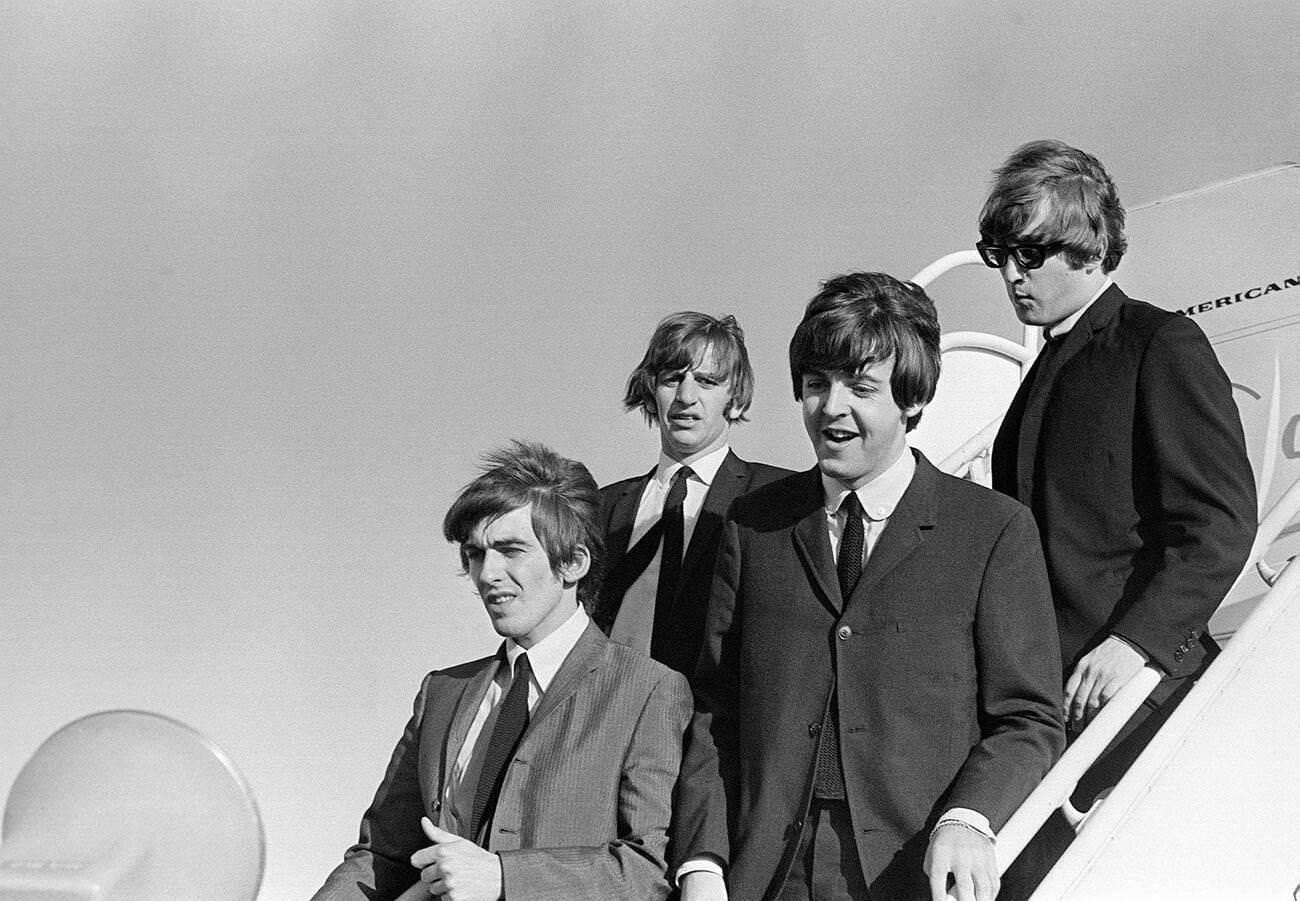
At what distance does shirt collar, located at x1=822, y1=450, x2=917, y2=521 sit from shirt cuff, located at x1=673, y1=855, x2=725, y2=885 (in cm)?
63

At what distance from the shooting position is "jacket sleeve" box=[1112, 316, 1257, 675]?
3094mm

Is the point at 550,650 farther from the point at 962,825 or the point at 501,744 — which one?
the point at 962,825

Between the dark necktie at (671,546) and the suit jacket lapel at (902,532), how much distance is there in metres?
0.86

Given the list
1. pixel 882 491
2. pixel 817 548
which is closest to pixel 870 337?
pixel 882 491

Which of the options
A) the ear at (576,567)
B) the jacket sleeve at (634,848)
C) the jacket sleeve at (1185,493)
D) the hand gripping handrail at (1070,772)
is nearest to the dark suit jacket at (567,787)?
the jacket sleeve at (634,848)

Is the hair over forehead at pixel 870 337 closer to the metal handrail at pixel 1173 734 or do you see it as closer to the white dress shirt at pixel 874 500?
the white dress shirt at pixel 874 500

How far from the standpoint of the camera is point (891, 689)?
2.92 metres

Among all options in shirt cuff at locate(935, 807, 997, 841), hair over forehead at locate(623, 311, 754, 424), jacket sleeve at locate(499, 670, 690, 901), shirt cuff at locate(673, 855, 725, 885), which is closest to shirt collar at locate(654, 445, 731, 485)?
hair over forehead at locate(623, 311, 754, 424)

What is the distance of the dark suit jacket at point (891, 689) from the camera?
2844mm

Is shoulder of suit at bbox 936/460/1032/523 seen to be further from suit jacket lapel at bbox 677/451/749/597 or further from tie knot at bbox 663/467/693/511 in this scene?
tie knot at bbox 663/467/693/511

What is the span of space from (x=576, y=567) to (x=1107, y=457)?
3.37 feet

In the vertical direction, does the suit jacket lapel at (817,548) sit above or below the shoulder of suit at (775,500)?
below

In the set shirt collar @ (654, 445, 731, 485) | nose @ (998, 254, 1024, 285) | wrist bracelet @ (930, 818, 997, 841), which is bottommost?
wrist bracelet @ (930, 818, 997, 841)

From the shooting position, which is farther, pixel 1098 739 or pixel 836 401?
pixel 836 401
